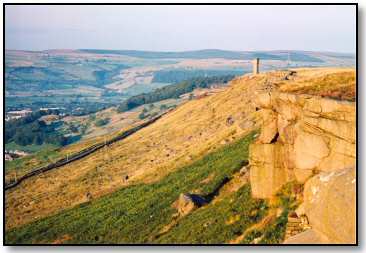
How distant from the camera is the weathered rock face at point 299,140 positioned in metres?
11.3

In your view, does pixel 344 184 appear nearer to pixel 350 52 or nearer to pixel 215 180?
pixel 350 52

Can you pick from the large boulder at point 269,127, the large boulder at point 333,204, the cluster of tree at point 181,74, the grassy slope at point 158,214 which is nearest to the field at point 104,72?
the cluster of tree at point 181,74

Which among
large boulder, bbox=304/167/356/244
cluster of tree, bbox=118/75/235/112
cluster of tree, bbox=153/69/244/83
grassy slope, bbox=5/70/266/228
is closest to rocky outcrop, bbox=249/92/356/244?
large boulder, bbox=304/167/356/244

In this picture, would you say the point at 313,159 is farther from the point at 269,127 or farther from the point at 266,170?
the point at 269,127

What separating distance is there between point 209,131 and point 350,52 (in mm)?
8944

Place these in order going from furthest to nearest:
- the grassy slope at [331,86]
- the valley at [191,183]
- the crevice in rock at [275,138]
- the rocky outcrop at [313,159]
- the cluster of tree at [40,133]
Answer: the cluster of tree at [40,133] → the crevice in rock at [275,138] → the valley at [191,183] → the grassy slope at [331,86] → the rocky outcrop at [313,159]

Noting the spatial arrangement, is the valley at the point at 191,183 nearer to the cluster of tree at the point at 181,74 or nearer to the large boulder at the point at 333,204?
the large boulder at the point at 333,204

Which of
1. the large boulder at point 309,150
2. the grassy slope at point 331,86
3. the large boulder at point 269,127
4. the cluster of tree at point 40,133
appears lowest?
the cluster of tree at point 40,133

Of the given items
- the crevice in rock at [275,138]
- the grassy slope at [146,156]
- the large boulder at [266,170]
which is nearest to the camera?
the large boulder at [266,170]

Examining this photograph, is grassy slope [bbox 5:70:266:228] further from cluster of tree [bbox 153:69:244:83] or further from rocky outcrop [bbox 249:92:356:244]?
cluster of tree [bbox 153:69:244:83]

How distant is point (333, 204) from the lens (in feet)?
33.1

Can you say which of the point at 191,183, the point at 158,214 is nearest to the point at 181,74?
the point at 191,183

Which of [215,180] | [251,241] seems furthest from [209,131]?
[251,241]

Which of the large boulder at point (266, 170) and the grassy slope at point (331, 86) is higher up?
the grassy slope at point (331, 86)
